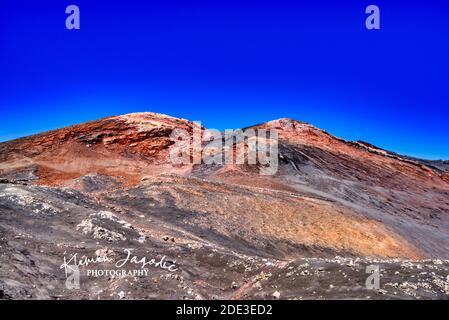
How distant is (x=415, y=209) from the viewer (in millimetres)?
35500

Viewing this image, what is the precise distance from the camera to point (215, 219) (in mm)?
19984

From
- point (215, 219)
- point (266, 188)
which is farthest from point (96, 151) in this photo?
point (215, 219)

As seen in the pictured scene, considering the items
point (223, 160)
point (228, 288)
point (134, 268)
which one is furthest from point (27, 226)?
point (223, 160)

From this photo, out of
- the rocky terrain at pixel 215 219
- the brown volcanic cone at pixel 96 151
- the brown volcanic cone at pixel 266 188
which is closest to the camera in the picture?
the rocky terrain at pixel 215 219

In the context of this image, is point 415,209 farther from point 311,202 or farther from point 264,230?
point 264,230

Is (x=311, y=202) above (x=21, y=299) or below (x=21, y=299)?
below

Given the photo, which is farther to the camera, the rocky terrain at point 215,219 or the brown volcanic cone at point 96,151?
the brown volcanic cone at point 96,151

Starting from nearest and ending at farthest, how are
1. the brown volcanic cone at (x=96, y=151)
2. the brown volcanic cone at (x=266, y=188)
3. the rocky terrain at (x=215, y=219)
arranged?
the rocky terrain at (x=215, y=219), the brown volcanic cone at (x=266, y=188), the brown volcanic cone at (x=96, y=151)

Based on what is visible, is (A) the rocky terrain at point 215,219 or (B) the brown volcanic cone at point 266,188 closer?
(A) the rocky terrain at point 215,219

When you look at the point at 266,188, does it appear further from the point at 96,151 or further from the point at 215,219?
the point at 96,151

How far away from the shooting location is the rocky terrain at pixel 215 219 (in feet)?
32.1

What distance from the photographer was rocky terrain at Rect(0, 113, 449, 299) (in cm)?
978

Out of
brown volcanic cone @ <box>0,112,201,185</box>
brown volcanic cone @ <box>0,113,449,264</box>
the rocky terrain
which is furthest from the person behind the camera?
brown volcanic cone @ <box>0,112,201,185</box>
